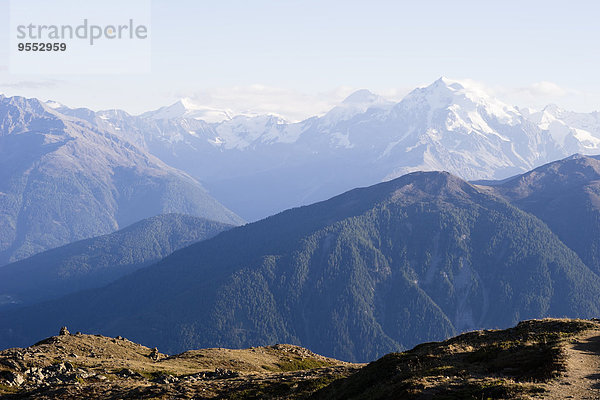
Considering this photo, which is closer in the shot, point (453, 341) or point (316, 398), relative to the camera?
point (316, 398)

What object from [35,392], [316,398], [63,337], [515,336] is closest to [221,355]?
[63,337]

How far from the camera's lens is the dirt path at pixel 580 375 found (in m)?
38.8

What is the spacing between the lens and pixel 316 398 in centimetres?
5516

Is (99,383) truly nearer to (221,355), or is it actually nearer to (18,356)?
(18,356)

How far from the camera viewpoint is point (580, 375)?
4253 centimetres

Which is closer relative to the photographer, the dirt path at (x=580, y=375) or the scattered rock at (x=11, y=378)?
the dirt path at (x=580, y=375)

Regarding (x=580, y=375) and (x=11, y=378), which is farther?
(x=11, y=378)

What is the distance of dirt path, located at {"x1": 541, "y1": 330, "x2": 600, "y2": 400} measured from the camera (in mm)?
38844

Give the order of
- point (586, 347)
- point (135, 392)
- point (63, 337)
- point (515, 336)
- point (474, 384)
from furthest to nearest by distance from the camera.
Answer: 1. point (63, 337)
2. point (135, 392)
3. point (515, 336)
4. point (586, 347)
5. point (474, 384)

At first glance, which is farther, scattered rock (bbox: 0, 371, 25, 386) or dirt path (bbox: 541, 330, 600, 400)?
scattered rock (bbox: 0, 371, 25, 386)

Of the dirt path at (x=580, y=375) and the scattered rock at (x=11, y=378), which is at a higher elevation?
the dirt path at (x=580, y=375)

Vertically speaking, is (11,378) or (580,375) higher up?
(580,375)

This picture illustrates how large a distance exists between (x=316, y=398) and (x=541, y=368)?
21.7 metres

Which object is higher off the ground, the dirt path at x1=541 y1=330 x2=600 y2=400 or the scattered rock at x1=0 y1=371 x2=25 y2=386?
the dirt path at x1=541 y1=330 x2=600 y2=400
